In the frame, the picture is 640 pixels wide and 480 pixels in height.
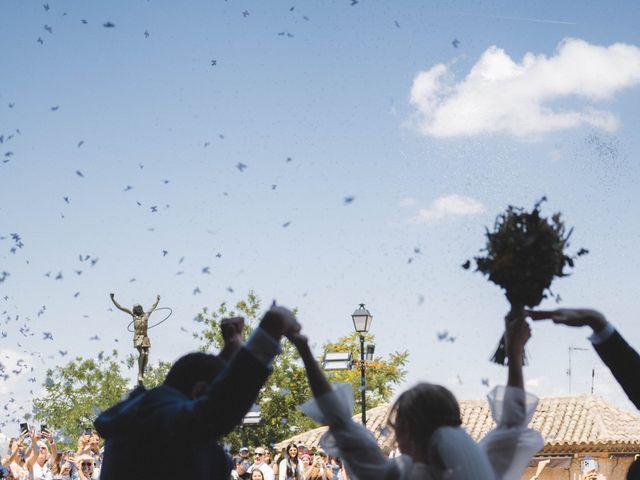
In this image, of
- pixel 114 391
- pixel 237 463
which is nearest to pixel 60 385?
pixel 114 391

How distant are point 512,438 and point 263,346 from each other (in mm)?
1164

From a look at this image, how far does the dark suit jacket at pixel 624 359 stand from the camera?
A: 3.26 m

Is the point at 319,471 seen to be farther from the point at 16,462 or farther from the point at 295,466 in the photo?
the point at 16,462

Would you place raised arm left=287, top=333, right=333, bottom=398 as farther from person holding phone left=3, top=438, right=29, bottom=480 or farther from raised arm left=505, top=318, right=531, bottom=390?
person holding phone left=3, top=438, right=29, bottom=480

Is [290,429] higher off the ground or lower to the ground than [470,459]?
higher

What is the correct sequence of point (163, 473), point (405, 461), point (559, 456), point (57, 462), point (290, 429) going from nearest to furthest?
point (163, 473), point (405, 461), point (57, 462), point (559, 456), point (290, 429)

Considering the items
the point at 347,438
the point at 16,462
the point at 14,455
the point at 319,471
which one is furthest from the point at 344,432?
the point at 319,471

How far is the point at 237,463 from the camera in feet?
61.1

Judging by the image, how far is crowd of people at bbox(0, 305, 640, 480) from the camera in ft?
8.89

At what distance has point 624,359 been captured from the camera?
10.7 feet

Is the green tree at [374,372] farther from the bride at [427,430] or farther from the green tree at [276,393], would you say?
the bride at [427,430]

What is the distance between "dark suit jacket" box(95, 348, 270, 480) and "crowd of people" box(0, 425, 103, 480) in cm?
1113

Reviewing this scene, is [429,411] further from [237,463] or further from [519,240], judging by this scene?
[237,463]

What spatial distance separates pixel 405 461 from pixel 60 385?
84.0 m
